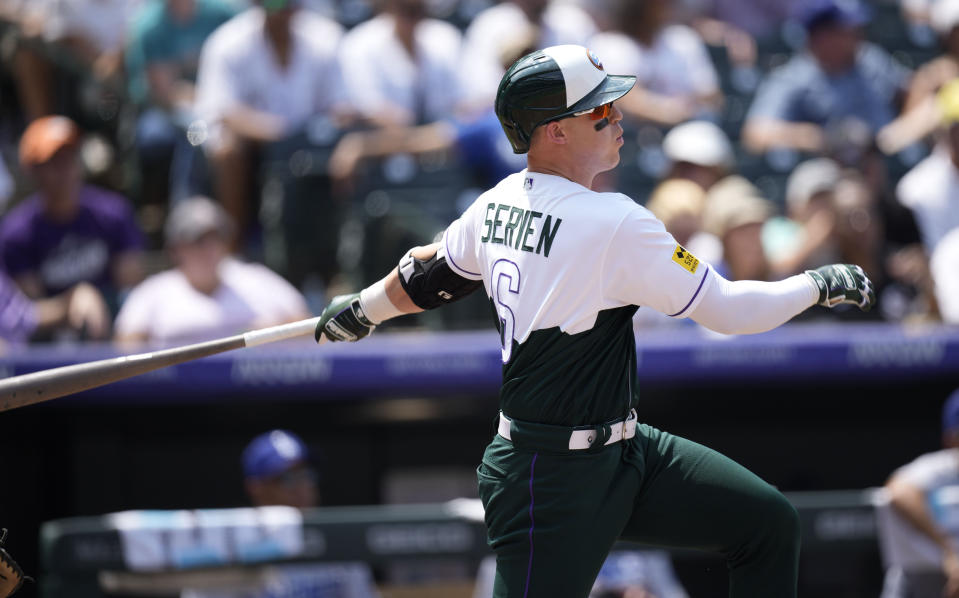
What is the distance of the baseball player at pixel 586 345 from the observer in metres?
3.02

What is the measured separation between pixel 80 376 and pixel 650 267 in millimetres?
1446

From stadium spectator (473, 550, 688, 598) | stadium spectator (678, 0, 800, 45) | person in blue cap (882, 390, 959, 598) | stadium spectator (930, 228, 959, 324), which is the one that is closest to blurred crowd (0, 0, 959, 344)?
stadium spectator (930, 228, 959, 324)

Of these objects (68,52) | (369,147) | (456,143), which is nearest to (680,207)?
(456,143)

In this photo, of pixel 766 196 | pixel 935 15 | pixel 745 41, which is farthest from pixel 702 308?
pixel 935 15

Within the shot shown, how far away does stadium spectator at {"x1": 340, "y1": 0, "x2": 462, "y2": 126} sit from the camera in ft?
24.0

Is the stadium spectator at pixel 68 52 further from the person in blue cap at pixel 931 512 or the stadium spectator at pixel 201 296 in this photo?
the person in blue cap at pixel 931 512

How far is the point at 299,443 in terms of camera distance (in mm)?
5625

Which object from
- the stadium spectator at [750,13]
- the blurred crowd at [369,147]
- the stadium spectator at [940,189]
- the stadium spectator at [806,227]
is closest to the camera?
the blurred crowd at [369,147]

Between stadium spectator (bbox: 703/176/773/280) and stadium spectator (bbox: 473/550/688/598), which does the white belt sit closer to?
stadium spectator (bbox: 473/550/688/598)

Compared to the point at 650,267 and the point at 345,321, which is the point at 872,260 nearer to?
the point at 345,321

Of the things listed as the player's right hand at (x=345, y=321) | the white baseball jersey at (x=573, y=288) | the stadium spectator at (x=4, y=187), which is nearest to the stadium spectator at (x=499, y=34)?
the stadium spectator at (x=4, y=187)

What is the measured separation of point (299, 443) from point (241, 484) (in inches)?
26.1

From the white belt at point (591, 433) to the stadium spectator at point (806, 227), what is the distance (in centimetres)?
338

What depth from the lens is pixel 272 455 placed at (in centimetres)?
550
